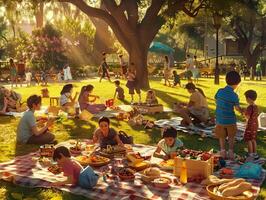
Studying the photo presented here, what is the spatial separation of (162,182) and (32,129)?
15.3 ft

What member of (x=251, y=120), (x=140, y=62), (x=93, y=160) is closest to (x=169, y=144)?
(x=93, y=160)

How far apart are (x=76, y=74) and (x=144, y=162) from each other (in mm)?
28478

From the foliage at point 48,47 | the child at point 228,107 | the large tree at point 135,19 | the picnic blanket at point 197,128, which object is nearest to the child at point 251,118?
the child at point 228,107

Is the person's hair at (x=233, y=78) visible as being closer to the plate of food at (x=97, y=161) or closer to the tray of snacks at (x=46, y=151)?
the plate of food at (x=97, y=161)

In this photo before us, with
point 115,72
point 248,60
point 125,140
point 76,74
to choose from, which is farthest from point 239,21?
point 125,140

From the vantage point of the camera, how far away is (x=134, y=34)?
76.7 ft

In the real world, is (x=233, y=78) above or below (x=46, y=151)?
above

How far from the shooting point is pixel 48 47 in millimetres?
37906

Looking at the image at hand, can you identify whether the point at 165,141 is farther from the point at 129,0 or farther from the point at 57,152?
the point at 129,0

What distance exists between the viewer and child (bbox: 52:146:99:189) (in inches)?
284

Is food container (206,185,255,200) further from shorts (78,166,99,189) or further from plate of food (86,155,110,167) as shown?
plate of food (86,155,110,167)

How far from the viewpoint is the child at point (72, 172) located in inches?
284

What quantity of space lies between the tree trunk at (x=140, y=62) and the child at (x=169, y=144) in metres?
15.1

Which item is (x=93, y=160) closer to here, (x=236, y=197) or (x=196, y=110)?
(x=236, y=197)
